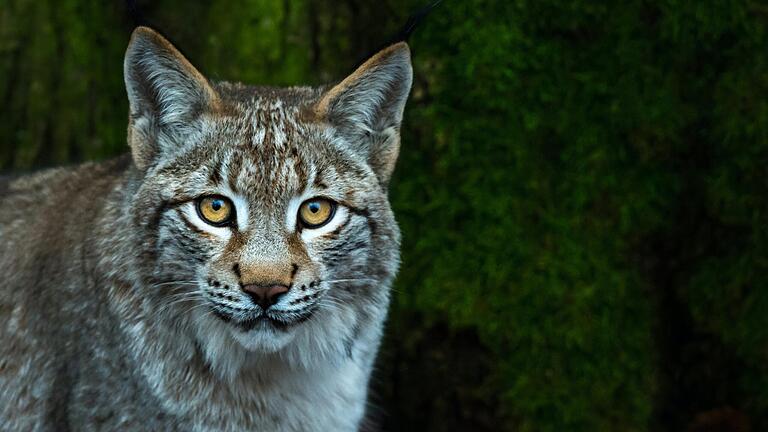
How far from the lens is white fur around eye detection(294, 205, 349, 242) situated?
4.34 m

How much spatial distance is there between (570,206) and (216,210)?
228cm

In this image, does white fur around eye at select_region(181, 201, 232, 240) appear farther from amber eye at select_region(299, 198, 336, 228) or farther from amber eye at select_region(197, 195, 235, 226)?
amber eye at select_region(299, 198, 336, 228)

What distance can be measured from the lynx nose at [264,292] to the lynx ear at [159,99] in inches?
32.4

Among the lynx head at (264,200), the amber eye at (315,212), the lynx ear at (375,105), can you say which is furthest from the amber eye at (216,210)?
A: the lynx ear at (375,105)

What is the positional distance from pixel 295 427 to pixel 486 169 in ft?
6.17

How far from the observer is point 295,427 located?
4727 mm

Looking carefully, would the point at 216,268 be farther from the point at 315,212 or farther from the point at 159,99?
the point at 159,99

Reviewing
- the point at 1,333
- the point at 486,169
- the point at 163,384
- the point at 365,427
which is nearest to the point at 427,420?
the point at 365,427

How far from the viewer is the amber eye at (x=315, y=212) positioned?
4367mm

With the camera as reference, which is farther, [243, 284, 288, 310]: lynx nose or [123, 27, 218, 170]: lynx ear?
[123, 27, 218, 170]: lynx ear

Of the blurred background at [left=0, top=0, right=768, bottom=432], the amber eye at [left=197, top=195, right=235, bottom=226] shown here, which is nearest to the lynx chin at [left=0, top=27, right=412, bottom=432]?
the amber eye at [left=197, top=195, right=235, bottom=226]

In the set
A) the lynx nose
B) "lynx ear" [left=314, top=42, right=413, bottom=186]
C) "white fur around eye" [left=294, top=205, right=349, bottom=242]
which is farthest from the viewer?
"lynx ear" [left=314, top=42, right=413, bottom=186]

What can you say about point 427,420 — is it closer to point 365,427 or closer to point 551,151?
point 365,427

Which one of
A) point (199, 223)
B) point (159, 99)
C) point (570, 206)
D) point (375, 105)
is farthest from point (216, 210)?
point (570, 206)
